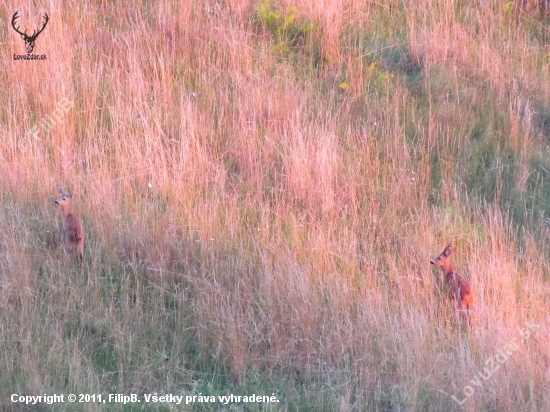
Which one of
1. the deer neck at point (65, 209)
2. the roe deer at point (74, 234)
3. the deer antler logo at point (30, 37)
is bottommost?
the roe deer at point (74, 234)

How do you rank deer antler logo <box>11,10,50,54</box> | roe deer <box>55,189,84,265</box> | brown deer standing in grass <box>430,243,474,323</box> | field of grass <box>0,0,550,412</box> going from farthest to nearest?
deer antler logo <box>11,10,50,54</box> < roe deer <box>55,189,84,265</box> < brown deer standing in grass <box>430,243,474,323</box> < field of grass <box>0,0,550,412</box>

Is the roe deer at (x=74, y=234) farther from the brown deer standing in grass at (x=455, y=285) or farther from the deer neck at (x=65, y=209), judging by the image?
the brown deer standing in grass at (x=455, y=285)

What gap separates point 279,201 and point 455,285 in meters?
1.96

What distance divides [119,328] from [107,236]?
3.65 feet

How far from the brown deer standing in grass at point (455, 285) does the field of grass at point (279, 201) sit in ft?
0.34

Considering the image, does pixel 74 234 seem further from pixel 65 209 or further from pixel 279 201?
pixel 279 201

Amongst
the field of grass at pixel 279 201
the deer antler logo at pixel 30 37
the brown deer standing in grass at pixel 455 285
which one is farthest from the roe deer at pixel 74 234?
the deer antler logo at pixel 30 37

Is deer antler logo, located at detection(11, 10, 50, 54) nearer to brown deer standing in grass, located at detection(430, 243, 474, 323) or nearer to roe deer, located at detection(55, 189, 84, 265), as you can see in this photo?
roe deer, located at detection(55, 189, 84, 265)

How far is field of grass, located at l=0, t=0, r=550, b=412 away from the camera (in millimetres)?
5559

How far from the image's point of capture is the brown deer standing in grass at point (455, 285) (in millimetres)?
5977

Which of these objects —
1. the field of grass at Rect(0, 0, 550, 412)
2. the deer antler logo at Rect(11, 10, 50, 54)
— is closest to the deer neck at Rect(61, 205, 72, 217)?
the field of grass at Rect(0, 0, 550, 412)

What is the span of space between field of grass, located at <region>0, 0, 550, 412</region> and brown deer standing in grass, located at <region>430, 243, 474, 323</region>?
10 cm

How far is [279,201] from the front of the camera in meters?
7.31

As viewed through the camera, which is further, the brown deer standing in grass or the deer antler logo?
the deer antler logo
